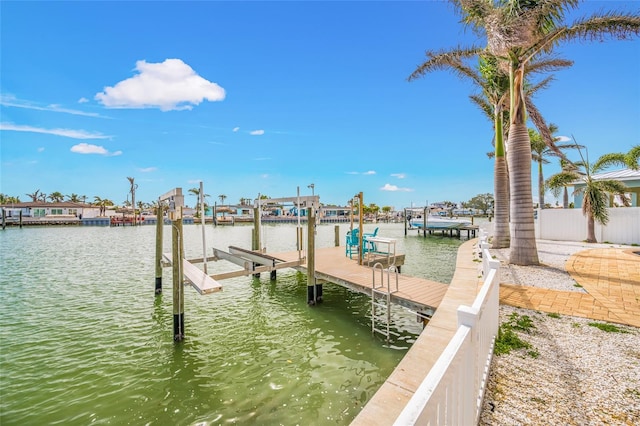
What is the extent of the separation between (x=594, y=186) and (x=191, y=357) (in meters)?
19.8

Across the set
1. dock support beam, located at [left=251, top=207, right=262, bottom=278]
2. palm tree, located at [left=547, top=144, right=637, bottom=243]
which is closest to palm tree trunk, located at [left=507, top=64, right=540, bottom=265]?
palm tree, located at [left=547, top=144, right=637, bottom=243]

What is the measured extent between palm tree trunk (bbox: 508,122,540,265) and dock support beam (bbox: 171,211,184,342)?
34.8 feet

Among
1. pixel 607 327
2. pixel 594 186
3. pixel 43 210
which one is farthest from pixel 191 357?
pixel 43 210

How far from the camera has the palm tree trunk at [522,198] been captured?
9.50 m

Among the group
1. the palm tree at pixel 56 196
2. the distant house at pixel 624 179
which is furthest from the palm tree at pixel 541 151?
the palm tree at pixel 56 196

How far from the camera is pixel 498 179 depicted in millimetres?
14180

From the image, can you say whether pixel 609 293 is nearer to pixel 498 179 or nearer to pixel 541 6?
pixel 541 6

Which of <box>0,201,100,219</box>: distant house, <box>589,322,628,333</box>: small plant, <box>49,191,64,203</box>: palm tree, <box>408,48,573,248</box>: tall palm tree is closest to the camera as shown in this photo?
<box>589,322,628,333</box>: small plant

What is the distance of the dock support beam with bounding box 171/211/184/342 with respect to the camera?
21.4ft

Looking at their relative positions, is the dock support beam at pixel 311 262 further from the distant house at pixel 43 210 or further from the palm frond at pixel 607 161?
the distant house at pixel 43 210

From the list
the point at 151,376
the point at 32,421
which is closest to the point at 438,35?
the point at 151,376

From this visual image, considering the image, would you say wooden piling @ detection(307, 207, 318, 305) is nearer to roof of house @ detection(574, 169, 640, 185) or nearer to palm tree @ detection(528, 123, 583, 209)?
roof of house @ detection(574, 169, 640, 185)

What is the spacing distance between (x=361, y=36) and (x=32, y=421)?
21245mm

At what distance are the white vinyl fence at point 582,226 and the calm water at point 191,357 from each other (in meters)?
15.8
